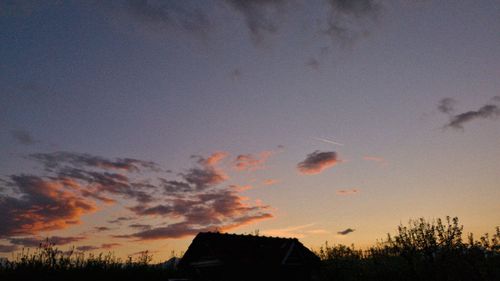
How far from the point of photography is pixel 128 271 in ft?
83.9

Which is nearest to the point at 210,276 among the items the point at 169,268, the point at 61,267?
the point at 169,268

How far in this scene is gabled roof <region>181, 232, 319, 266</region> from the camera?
75.3 feet

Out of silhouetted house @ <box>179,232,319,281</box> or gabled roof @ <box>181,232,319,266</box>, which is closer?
silhouetted house @ <box>179,232,319,281</box>

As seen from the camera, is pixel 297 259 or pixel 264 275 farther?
pixel 297 259

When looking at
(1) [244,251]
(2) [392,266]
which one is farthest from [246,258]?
(2) [392,266]

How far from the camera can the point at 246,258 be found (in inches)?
917

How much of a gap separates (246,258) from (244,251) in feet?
1.85

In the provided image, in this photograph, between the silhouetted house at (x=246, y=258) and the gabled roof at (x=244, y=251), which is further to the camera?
the gabled roof at (x=244, y=251)

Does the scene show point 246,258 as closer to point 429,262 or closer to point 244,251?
point 244,251

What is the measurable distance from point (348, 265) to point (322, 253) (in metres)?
4.97

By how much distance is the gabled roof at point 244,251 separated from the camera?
75.3 ft

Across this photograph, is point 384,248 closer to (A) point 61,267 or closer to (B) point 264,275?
(B) point 264,275

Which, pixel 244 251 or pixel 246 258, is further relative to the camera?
pixel 244 251

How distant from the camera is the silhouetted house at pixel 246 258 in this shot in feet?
74.2
